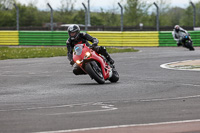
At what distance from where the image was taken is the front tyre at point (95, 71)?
11883mm

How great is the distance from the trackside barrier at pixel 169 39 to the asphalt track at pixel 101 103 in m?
16.2

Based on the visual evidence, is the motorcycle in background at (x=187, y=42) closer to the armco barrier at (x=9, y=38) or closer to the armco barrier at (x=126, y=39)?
the armco barrier at (x=126, y=39)

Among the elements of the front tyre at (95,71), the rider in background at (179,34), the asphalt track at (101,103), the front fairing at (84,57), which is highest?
the rider in background at (179,34)

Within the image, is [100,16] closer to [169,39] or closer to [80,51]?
[169,39]

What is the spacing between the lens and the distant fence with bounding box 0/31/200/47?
31516 millimetres

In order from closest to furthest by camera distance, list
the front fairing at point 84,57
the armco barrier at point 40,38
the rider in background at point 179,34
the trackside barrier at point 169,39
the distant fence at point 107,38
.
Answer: the front fairing at point 84,57 → the rider in background at point 179,34 → the trackside barrier at point 169,39 → the distant fence at point 107,38 → the armco barrier at point 40,38

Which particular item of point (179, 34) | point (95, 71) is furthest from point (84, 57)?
point (179, 34)

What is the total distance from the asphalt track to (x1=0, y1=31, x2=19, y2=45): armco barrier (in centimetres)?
2032

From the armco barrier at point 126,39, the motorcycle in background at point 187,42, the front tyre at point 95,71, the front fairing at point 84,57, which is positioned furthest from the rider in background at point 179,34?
the front tyre at point 95,71

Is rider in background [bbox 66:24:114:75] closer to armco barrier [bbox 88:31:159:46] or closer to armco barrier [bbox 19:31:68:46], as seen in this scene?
armco barrier [bbox 88:31:159:46]

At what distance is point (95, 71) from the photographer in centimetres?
1198

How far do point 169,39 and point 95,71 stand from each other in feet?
65.0

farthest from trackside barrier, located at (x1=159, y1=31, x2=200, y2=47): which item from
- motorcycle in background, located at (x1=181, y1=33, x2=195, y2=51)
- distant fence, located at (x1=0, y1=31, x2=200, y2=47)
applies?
motorcycle in background, located at (x1=181, y1=33, x2=195, y2=51)

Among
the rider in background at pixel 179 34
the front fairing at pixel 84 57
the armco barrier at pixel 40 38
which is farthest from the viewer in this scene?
the armco barrier at pixel 40 38
